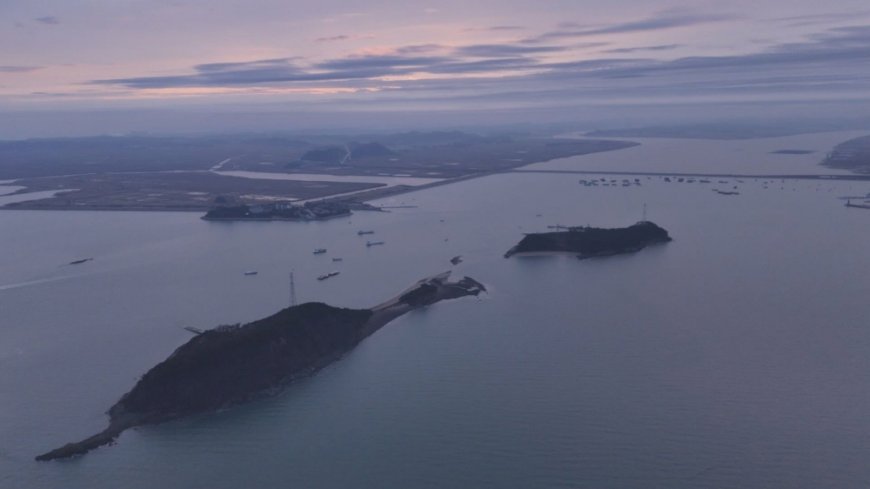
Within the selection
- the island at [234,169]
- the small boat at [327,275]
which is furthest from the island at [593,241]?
the island at [234,169]

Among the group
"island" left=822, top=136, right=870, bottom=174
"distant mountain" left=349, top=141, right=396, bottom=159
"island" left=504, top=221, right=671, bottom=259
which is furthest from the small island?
"distant mountain" left=349, top=141, right=396, bottom=159

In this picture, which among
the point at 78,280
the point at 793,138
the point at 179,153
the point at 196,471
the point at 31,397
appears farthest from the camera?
the point at 793,138

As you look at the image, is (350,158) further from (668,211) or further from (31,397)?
(31,397)

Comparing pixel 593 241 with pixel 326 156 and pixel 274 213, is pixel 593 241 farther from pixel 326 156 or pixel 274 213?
pixel 326 156

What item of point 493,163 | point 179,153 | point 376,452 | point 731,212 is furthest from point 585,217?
point 179,153

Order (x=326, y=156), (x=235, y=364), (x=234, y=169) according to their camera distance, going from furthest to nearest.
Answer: (x=326, y=156) → (x=234, y=169) → (x=235, y=364)

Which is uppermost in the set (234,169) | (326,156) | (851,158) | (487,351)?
(326,156)

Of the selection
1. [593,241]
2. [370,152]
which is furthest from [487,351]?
[370,152]
